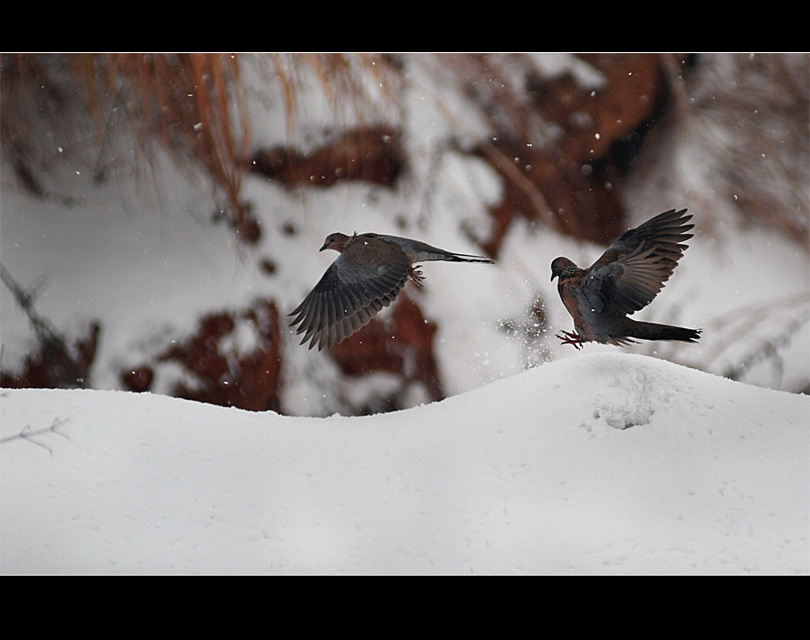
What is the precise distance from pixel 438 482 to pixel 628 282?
1.95 ft

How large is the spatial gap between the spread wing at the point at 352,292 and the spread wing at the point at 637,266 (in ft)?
1.48

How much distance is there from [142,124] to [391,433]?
1.34 meters

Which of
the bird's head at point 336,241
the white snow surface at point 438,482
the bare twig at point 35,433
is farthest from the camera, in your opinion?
the bird's head at point 336,241

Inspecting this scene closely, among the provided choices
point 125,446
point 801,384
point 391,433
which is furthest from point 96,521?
point 801,384

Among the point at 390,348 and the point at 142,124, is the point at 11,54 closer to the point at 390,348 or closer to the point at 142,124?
the point at 142,124

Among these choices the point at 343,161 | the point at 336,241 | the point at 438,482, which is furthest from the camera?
the point at 343,161

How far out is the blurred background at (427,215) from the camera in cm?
229

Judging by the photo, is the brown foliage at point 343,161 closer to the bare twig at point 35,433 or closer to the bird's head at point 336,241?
the bird's head at point 336,241

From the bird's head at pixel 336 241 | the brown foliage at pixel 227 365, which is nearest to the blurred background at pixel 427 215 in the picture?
the brown foliage at pixel 227 365

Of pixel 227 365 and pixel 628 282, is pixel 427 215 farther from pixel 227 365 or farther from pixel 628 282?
pixel 628 282

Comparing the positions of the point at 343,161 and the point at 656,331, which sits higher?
the point at 343,161

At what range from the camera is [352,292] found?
1639mm

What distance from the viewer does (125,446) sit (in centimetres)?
142

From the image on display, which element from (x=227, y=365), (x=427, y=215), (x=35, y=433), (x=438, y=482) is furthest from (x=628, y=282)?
(x=227, y=365)
